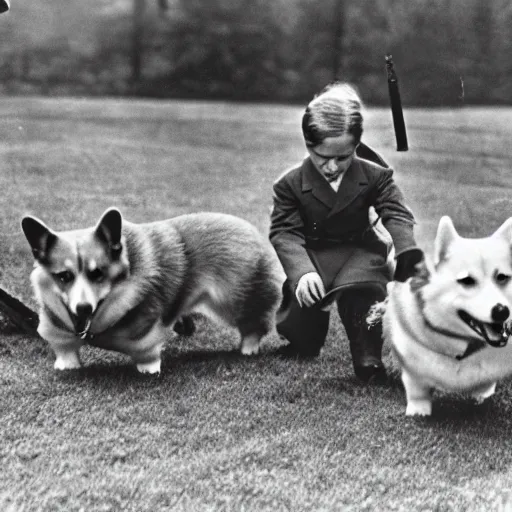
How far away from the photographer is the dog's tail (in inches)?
115

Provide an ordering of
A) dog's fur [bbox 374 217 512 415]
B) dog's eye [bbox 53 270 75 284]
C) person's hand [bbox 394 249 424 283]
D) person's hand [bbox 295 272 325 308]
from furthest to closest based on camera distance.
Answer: person's hand [bbox 295 272 325 308] < dog's eye [bbox 53 270 75 284] < person's hand [bbox 394 249 424 283] < dog's fur [bbox 374 217 512 415]

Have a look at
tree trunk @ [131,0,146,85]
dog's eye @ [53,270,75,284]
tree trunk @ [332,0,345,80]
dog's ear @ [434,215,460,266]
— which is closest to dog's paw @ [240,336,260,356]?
dog's eye @ [53,270,75,284]

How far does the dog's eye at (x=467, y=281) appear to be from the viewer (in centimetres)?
229

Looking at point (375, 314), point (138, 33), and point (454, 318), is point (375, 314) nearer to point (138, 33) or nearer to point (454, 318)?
point (454, 318)

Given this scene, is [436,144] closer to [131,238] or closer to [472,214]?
[472,214]

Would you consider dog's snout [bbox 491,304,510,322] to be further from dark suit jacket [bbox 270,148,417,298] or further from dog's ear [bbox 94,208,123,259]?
dog's ear [bbox 94,208,123,259]

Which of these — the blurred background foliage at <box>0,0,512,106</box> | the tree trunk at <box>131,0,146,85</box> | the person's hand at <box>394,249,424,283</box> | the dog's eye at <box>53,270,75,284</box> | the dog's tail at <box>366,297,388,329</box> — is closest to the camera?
the person's hand at <box>394,249,424,283</box>

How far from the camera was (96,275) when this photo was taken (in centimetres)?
261

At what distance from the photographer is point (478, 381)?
8.29ft

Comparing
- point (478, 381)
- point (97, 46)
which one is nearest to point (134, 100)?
point (97, 46)

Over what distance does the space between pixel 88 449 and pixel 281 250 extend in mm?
995

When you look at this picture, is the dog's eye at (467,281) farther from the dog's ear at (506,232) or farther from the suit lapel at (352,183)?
the suit lapel at (352,183)

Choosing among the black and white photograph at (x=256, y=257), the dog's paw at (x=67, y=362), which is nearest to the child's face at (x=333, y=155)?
the black and white photograph at (x=256, y=257)

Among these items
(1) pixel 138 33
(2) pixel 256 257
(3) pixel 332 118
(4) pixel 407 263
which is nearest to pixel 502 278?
(4) pixel 407 263
